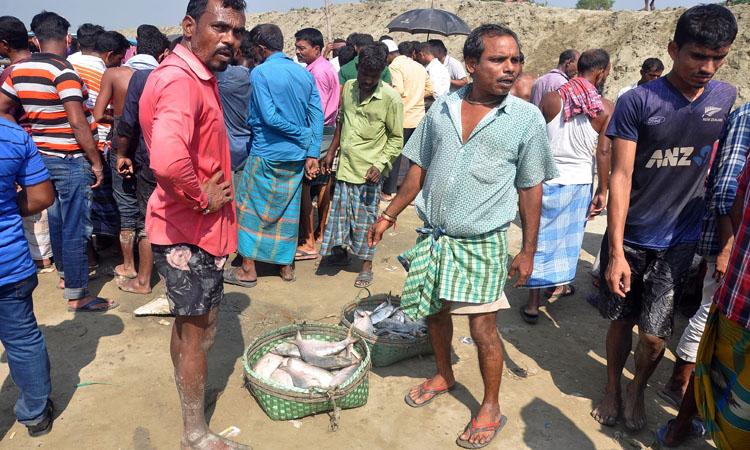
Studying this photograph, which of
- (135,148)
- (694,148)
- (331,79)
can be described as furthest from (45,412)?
(331,79)

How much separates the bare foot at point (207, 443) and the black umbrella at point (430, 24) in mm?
8975

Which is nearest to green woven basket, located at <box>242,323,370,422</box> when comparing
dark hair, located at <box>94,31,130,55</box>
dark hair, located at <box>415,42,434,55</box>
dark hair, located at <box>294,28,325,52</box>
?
dark hair, located at <box>94,31,130,55</box>

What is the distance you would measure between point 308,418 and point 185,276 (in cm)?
119

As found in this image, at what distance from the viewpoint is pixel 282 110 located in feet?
15.3

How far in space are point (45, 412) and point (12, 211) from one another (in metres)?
1.14

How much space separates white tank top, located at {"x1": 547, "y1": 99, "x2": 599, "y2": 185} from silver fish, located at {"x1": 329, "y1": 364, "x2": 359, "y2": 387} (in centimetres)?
223

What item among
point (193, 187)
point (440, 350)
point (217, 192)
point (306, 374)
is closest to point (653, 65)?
point (440, 350)

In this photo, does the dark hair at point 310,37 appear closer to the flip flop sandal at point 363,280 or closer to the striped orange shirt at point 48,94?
the striped orange shirt at point 48,94

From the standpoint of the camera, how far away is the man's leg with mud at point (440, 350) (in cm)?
309

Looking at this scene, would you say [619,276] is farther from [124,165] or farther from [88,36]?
[88,36]

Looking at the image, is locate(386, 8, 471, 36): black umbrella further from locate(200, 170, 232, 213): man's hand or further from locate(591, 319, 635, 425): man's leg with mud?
locate(200, 170, 232, 213): man's hand

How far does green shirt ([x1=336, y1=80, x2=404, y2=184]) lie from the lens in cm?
483

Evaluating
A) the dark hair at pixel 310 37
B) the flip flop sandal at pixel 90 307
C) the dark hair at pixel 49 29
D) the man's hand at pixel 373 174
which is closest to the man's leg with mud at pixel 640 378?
the man's hand at pixel 373 174

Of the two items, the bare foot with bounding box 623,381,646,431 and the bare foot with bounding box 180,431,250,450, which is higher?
the bare foot with bounding box 180,431,250,450
